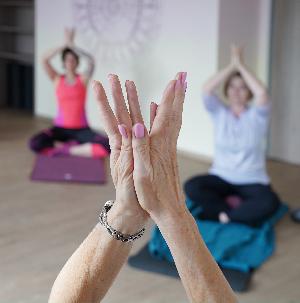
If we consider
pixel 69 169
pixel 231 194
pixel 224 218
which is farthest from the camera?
pixel 69 169

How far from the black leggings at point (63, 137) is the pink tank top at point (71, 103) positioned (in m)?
0.05

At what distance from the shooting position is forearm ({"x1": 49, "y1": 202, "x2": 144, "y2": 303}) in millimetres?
843

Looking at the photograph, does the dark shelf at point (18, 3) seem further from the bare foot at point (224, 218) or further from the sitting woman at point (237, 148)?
the bare foot at point (224, 218)

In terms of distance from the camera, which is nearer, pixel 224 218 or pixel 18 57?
pixel 224 218

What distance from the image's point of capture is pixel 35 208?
3303 millimetres

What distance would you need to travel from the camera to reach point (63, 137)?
482cm

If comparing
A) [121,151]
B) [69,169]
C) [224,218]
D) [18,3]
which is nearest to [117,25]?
[69,169]

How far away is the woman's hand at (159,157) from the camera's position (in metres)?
0.77

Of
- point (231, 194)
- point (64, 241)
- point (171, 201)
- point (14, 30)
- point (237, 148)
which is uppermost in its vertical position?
point (14, 30)

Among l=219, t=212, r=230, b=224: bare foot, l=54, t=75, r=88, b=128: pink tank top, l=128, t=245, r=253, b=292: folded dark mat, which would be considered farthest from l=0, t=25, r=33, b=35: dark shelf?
l=128, t=245, r=253, b=292: folded dark mat

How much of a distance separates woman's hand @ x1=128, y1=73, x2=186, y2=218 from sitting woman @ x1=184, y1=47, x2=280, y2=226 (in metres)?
2.29

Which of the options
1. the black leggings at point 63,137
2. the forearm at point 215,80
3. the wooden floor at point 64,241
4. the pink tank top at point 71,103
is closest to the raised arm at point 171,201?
the wooden floor at point 64,241

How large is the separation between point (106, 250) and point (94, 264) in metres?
0.03

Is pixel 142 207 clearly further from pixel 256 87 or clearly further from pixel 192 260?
pixel 256 87
